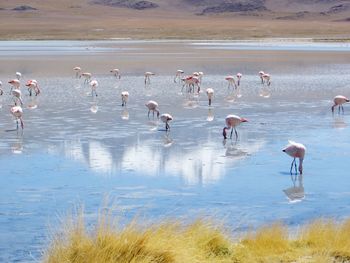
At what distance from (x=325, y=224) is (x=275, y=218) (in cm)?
102

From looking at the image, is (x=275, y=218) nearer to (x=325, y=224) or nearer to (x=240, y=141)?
(x=325, y=224)

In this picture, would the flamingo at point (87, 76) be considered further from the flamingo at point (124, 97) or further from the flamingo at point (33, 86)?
the flamingo at point (124, 97)

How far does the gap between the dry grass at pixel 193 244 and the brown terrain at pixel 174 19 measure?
6112 cm

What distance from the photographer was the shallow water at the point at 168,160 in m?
8.87

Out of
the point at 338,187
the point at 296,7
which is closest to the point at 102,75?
the point at 338,187

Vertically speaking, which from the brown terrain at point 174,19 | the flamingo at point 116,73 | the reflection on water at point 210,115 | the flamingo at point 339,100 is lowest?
the reflection on water at point 210,115

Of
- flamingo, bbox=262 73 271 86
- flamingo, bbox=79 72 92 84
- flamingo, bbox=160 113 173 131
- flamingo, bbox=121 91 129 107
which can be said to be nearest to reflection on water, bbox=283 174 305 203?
flamingo, bbox=160 113 173 131

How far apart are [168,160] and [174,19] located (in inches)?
3924

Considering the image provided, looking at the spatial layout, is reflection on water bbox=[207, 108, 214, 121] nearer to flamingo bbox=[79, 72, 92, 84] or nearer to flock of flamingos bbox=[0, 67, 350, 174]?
flock of flamingos bbox=[0, 67, 350, 174]

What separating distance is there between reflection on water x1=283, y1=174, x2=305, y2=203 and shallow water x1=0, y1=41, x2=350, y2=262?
0.04 feet

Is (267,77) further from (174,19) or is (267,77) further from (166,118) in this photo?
(174,19)

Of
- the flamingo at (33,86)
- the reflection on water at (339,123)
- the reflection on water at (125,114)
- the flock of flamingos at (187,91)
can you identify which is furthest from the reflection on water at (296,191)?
the flamingo at (33,86)

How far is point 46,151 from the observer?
41.7 ft

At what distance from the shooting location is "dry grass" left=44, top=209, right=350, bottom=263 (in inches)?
241
